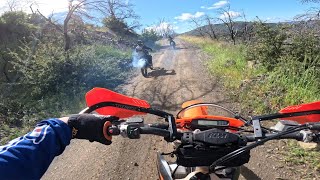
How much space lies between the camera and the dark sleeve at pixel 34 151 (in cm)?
135

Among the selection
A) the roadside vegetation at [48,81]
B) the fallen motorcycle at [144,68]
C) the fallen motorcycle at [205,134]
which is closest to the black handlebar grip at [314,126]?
the fallen motorcycle at [205,134]

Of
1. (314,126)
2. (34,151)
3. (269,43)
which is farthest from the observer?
(269,43)

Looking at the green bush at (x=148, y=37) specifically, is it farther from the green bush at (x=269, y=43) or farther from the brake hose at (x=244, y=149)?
the brake hose at (x=244, y=149)

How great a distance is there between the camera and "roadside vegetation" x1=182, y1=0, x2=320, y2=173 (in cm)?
717

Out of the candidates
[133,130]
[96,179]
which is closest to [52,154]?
[133,130]

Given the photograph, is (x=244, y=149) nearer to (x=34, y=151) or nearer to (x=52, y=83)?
(x=34, y=151)

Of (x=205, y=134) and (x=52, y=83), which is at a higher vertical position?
(x=205, y=134)

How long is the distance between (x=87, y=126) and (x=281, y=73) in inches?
318

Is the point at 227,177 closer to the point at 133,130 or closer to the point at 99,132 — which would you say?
the point at 133,130

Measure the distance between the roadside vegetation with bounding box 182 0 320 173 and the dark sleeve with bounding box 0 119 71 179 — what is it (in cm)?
428

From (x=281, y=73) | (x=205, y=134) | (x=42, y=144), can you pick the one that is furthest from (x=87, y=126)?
(x=281, y=73)

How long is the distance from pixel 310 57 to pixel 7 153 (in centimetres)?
868

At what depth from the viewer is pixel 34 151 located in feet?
4.79

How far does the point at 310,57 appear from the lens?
822 centimetres
